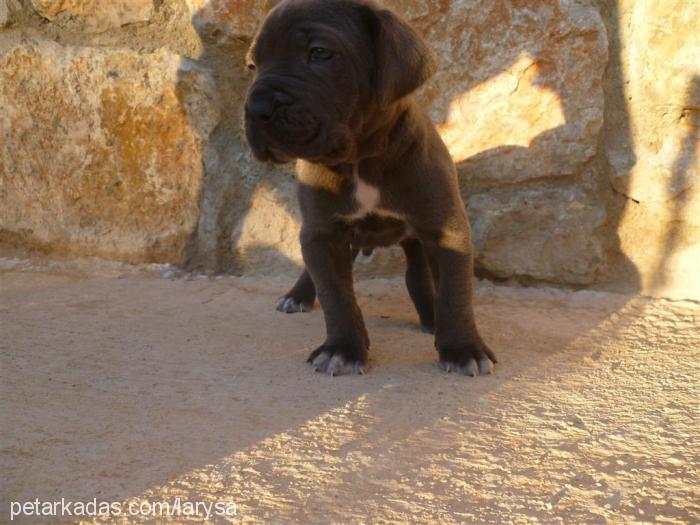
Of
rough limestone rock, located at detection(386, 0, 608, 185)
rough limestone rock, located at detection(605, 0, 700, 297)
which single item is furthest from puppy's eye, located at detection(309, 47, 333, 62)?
rough limestone rock, located at detection(605, 0, 700, 297)

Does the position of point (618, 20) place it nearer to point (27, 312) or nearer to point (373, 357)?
point (373, 357)

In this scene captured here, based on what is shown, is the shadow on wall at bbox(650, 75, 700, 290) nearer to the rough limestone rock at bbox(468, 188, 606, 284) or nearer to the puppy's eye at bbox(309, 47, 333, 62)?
the rough limestone rock at bbox(468, 188, 606, 284)

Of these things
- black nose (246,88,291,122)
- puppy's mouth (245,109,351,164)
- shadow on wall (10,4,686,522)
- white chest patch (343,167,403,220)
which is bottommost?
shadow on wall (10,4,686,522)

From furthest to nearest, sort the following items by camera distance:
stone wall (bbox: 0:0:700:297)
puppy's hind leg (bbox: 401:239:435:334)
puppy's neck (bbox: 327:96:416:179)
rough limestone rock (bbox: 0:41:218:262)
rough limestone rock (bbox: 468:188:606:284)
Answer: rough limestone rock (bbox: 0:41:218:262) < rough limestone rock (bbox: 468:188:606:284) < stone wall (bbox: 0:0:700:297) < puppy's hind leg (bbox: 401:239:435:334) < puppy's neck (bbox: 327:96:416:179)

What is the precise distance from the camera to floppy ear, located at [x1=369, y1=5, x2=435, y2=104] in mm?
2393

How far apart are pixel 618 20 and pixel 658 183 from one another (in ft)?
2.25

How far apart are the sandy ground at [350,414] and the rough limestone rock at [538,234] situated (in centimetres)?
17

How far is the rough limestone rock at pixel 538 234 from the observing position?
10.9ft

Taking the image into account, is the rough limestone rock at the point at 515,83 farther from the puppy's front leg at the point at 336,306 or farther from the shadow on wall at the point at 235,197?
the puppy's front leg at the point at 336,306

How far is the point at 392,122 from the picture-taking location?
259 centimetres

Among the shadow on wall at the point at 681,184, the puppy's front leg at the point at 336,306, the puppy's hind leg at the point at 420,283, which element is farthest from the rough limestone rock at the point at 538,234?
the puppy's front leg at the point at 336,306

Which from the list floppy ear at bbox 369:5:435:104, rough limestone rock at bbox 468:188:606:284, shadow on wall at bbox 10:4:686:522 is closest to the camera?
shadow on wall at bbox 10:4:686:522

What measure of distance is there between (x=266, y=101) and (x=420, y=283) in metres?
1.14

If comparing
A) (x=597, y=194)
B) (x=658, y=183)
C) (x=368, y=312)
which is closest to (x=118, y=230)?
(x=368, y=312)
